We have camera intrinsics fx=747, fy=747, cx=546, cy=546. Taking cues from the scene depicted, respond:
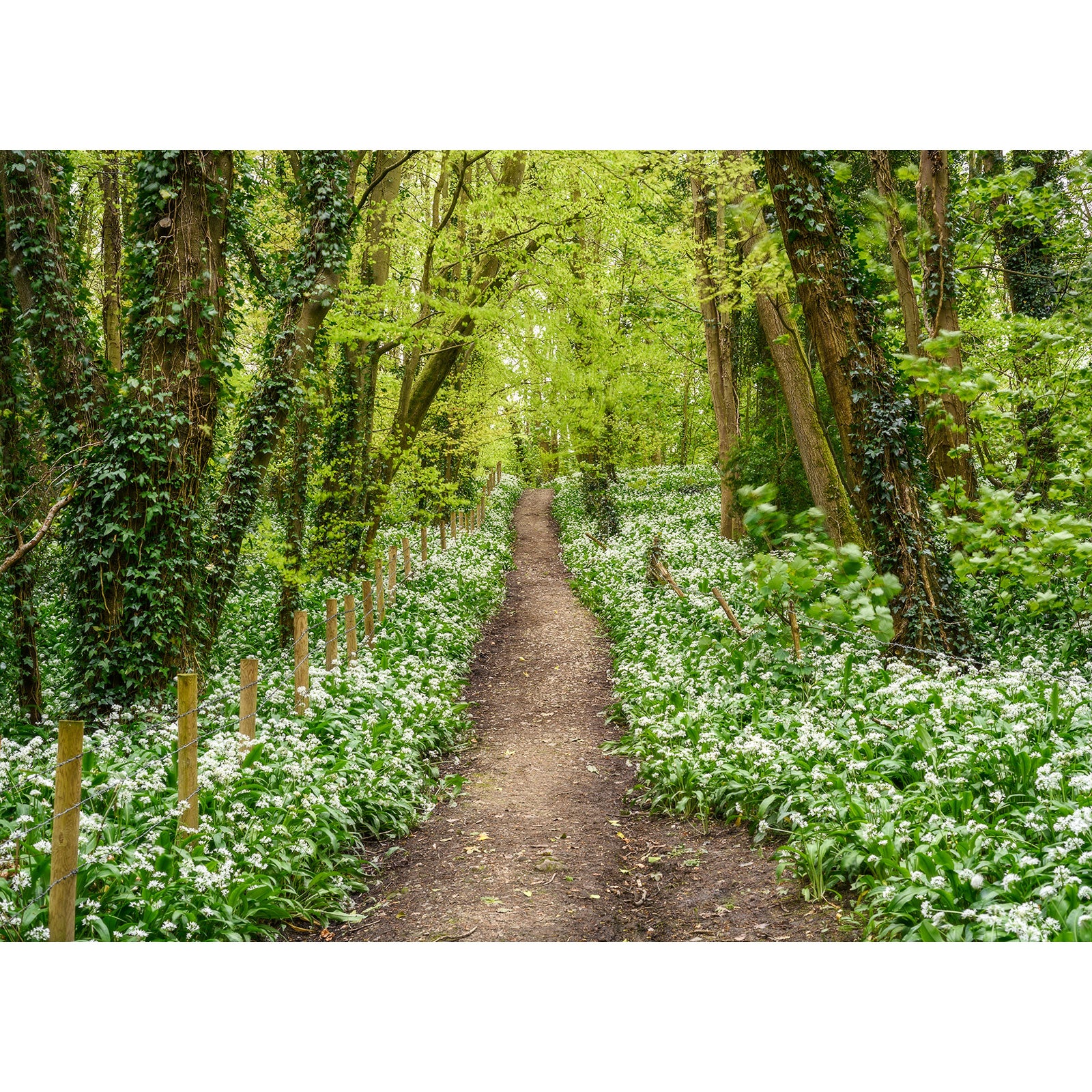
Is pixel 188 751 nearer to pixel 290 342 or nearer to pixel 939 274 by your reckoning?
pixel 290 342

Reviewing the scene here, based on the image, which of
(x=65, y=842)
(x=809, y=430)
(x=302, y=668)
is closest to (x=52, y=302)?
(x=302, y=668)

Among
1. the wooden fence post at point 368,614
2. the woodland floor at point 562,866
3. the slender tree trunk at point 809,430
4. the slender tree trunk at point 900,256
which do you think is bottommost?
the woodland floor at point 562,866

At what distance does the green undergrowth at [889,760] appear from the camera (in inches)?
139

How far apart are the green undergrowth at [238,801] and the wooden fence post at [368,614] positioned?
61 centimetres

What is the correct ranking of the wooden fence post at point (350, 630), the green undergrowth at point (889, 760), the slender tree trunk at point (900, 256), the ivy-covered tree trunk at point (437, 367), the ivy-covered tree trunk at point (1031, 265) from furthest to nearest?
the ivy-covered tree trunk at point (437, 367) → the ivy-covered tree trunk at point (1031, 265) → the slender tree trunk at point (900, 256) → the wooden fence post at point (350, 630) → the green undergrowth at point (889, 760)

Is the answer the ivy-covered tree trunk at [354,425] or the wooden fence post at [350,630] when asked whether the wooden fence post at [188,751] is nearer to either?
the wooden fence post at [350,630]

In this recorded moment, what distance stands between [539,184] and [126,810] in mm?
11834

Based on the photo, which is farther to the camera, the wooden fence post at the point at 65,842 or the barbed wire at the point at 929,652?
the barbed wire at the point at 929,652

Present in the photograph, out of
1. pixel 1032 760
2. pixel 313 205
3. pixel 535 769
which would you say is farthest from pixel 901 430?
pixel 313 205

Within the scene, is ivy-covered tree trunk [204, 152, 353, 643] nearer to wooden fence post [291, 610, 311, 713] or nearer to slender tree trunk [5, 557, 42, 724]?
wooden fence post [291, 610, 311, 713]

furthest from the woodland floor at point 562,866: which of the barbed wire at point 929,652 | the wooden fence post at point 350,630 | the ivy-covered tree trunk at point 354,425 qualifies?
the ivy-covered tree trunk at point 354,425

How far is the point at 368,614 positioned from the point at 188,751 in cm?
505

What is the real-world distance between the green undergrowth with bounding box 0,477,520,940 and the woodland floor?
327mm

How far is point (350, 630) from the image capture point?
8.43 meters
